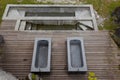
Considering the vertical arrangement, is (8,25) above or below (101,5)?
below

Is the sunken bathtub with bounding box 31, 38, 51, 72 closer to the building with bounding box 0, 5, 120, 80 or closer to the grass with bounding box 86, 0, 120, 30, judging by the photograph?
the building with bounding box 0, 5, 120, 80

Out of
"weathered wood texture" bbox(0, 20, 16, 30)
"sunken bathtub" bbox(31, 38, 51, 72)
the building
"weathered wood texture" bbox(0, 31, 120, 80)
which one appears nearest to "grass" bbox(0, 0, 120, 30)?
the building

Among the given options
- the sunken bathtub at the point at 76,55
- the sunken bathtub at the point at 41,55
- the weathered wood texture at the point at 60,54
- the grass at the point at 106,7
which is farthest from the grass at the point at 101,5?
the sunken bathtub at the point at 41,55

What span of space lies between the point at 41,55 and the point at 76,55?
1661 millimetres

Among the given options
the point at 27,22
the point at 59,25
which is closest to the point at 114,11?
the point at 59,25

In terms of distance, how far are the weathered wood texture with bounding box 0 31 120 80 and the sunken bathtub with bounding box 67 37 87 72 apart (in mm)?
278

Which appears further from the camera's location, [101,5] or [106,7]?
[101,5]

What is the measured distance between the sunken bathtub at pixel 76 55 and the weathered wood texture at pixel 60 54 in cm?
28

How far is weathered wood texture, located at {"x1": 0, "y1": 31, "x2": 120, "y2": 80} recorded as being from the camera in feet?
32.4

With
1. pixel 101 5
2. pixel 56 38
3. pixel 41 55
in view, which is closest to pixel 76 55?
pixel 56 38

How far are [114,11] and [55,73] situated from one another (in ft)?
19.0

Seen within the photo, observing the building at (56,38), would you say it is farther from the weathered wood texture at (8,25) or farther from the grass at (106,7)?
the grass at (106,7)

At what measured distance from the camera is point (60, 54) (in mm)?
10852

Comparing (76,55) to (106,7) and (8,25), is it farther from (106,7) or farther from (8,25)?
(106,7)
